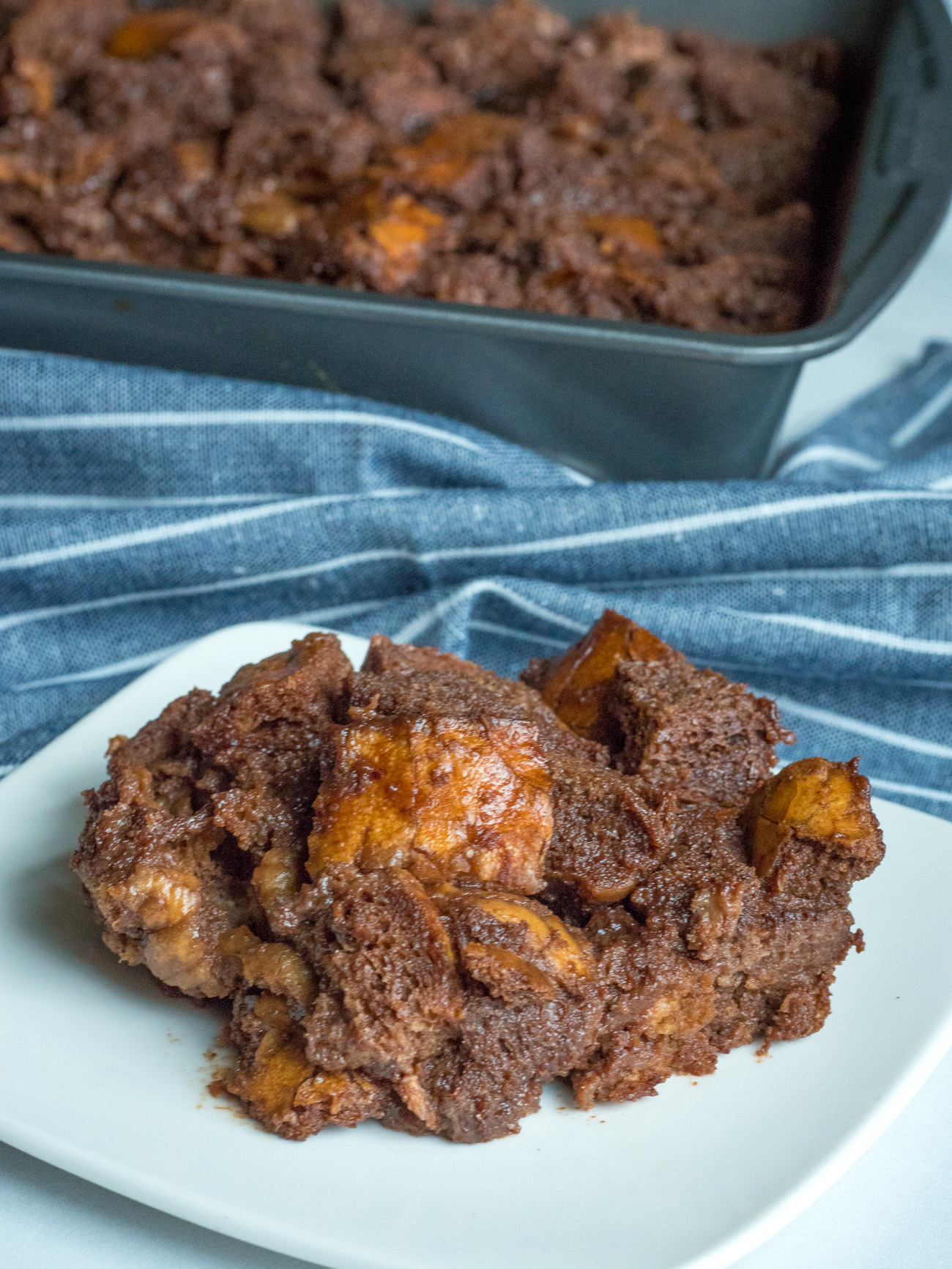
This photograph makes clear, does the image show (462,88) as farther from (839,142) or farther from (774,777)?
(774,777)

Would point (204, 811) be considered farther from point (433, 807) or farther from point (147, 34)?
point (147, 34)

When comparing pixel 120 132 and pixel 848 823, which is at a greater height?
pixel 848 823

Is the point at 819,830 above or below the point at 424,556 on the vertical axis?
above

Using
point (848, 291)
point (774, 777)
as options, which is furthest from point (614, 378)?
point (774, 777)

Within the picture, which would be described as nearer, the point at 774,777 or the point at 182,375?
the point at 774,777

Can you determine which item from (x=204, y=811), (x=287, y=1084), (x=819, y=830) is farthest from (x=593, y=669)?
(x=287, y=1084)
